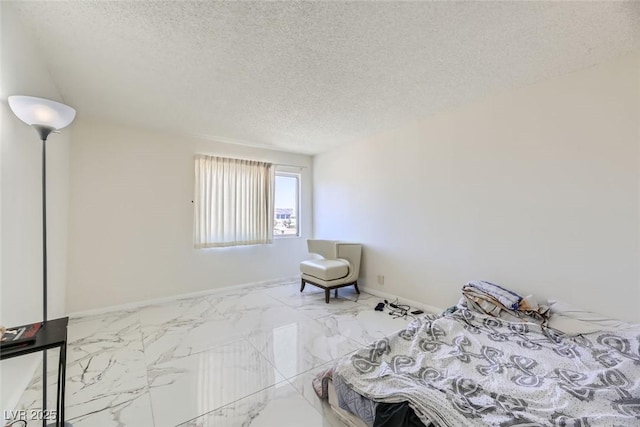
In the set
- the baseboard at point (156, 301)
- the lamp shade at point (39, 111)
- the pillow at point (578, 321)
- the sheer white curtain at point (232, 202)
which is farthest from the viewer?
the sheer white curtain at point (232, 202)

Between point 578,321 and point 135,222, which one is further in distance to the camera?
point 135,222

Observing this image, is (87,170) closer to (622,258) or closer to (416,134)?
(416,134)

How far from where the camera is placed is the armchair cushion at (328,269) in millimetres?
3459

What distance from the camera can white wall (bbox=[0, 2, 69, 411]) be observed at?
1399mm

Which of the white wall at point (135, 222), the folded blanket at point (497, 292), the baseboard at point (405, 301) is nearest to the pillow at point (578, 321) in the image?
the folded blanket at point (497, 292)

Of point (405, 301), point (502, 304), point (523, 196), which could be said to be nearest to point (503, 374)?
point (502, 304)

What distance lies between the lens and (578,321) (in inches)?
77.5

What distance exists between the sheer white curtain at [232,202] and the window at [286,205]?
280mm

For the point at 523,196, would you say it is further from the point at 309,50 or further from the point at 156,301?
the point at 156,301

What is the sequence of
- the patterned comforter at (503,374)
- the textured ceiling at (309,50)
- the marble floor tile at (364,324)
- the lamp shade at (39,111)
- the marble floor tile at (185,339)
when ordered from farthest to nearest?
1. the marble floor tile at (364,324)
2. the marble floor tile at (185,339)
3. the textured ceiling at (309,50)
4. the lamp shade at (39,111)
5. the patterned comforter at (503,374)

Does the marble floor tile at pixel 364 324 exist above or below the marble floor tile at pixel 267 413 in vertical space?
below

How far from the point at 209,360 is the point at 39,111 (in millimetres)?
1961

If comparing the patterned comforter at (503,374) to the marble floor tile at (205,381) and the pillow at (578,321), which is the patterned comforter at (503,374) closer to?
the pillow at (578,321)

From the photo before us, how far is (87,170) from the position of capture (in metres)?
3.01
